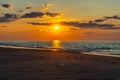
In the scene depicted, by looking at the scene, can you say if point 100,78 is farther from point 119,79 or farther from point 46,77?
point 46,77

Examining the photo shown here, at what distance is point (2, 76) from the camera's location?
720 inches

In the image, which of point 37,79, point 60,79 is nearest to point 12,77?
point 37,79

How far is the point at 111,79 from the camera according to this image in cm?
1791

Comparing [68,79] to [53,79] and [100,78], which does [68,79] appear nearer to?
[53,79]

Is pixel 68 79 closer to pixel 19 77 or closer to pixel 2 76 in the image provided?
pixel 19 77

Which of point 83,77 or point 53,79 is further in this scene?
point 83,77

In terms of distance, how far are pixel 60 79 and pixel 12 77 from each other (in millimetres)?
3113

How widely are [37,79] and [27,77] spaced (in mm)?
1072

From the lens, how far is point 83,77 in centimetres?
1864

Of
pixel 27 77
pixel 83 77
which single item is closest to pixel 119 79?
pixel 83 77

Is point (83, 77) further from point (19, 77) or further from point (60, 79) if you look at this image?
point (19, 77)

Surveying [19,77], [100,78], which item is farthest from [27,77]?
[100,78]

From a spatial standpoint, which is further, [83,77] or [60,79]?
[83,77]

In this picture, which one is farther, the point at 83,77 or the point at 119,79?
the point at 83,77
